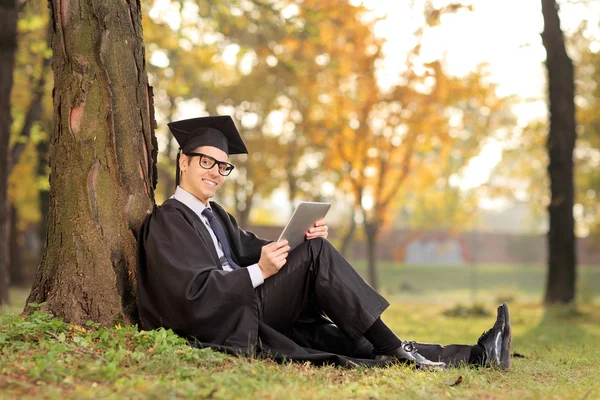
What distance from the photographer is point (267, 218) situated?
→ 37.7 meters

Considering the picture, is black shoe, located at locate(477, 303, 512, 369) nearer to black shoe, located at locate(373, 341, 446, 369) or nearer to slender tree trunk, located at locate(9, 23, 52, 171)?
black shoe, located at locate(373, 341, 446, 369)

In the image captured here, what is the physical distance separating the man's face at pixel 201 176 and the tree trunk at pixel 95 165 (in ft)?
1.22

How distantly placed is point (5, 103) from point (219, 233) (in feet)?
21.0

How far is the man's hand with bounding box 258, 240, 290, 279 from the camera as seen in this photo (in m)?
4.37

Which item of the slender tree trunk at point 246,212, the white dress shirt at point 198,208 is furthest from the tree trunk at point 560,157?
the slender tree trunk at point 246,212

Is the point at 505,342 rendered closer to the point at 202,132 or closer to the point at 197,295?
the point at 197,295

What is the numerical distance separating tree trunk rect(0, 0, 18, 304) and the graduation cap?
607 centimetres

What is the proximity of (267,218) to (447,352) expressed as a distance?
3301 cm

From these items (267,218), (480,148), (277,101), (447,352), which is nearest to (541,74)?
(480,148)

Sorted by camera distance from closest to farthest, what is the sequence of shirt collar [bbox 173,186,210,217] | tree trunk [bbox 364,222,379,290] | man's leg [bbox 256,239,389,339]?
man's leg [bbox 256,239,389,339] < shirt collar [bbox 173,186,210,217] < tree trunk [bbox 364,222,379,290]

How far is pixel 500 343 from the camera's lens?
4.66 meters

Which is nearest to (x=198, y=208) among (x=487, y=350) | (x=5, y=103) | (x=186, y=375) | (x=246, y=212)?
(x=186, y=375)

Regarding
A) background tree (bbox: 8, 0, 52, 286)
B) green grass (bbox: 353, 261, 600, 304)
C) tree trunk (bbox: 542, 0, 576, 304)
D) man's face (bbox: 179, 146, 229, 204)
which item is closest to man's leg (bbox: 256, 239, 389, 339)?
man's face (bbox: 179, 146, 229, 204)

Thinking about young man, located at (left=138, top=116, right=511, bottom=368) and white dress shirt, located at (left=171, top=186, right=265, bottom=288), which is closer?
young man, located at (left=138, top=116, right=511, bottom=368)
